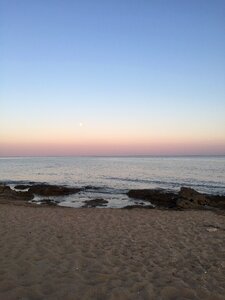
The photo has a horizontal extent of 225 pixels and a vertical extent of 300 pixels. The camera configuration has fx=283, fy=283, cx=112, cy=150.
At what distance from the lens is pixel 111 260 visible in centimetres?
718

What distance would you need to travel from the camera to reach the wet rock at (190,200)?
18.0m

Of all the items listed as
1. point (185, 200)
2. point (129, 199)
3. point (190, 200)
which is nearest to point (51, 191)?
point (129, 199)

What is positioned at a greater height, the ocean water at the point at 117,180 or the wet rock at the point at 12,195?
the wet rock at the point at 12,195

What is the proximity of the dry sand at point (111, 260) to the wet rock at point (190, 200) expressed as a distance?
586cm

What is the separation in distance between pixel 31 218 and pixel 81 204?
298 inches

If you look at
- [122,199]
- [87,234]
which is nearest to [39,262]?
[87,234]

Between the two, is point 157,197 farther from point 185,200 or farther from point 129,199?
point 185,200

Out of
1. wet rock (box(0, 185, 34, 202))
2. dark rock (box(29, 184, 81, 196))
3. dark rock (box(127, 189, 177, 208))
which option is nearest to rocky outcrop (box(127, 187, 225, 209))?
dark rock (box(127, 189, 177, 208))

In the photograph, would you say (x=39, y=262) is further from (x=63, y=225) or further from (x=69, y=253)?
(x=63, y=225)

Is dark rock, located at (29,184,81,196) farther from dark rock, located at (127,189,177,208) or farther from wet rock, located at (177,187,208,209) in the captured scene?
wet rock, located at (177,187,208,209)

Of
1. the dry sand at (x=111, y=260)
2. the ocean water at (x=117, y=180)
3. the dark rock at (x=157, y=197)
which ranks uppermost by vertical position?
the dry sand at (x=111, y=260)

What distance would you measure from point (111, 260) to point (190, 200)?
1303cm

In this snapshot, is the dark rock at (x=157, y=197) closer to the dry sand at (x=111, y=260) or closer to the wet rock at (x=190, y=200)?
the wet rock at (x=190, y=200)

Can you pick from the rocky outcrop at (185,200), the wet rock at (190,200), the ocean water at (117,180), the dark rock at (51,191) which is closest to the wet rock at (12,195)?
the ocean water at (117,180)
